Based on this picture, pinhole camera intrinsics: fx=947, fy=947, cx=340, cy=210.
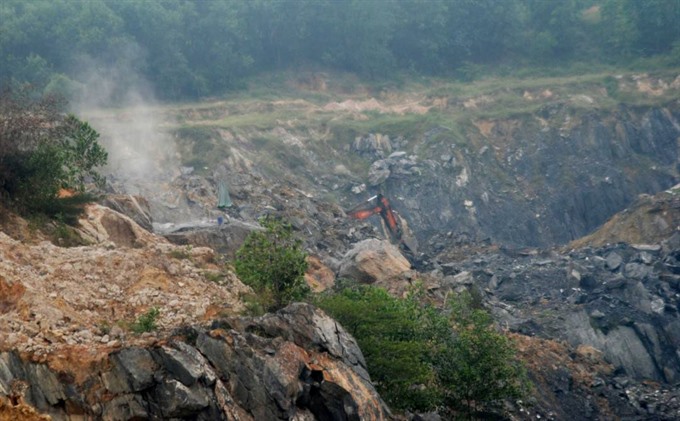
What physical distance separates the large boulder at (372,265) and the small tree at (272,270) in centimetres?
928

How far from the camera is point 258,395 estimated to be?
63.4 ft

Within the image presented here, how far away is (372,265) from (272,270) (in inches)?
439

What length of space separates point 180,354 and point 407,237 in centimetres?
2883

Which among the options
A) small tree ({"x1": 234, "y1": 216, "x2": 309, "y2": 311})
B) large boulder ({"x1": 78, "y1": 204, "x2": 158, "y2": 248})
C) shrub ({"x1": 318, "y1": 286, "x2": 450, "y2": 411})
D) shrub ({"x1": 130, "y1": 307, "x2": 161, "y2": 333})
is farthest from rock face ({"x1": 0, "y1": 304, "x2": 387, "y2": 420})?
large boulder ({"x1": 78, "y1": 204, "x2": 158, "y2": 248})

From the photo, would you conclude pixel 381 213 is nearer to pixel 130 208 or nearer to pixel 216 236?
pixel 216 236

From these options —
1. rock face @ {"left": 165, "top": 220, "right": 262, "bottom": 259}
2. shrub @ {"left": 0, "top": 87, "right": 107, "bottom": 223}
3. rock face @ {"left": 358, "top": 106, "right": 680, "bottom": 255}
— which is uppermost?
shrub @ {"left": 0, "top": 87, "right": 107, "bottom": 223}

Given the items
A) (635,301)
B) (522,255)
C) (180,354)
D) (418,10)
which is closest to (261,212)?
(522,255)

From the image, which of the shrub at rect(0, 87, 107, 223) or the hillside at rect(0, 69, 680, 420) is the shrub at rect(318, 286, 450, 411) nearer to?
the hillside at rect(0, 69, 680, 420)

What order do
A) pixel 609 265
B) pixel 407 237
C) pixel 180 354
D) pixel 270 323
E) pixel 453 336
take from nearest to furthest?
pixel 180 354 → pixel 270 323 → pixel 453 336 → pixel 609 265 → pixel 407 237

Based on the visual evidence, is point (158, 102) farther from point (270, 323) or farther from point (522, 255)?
point (270, 323)

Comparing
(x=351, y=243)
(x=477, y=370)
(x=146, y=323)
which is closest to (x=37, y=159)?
(x=146, y=323)

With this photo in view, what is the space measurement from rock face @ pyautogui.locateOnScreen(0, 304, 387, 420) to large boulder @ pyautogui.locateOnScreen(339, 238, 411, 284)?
11860mm

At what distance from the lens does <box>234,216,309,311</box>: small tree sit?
24531mm

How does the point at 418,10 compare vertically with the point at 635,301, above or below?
above
